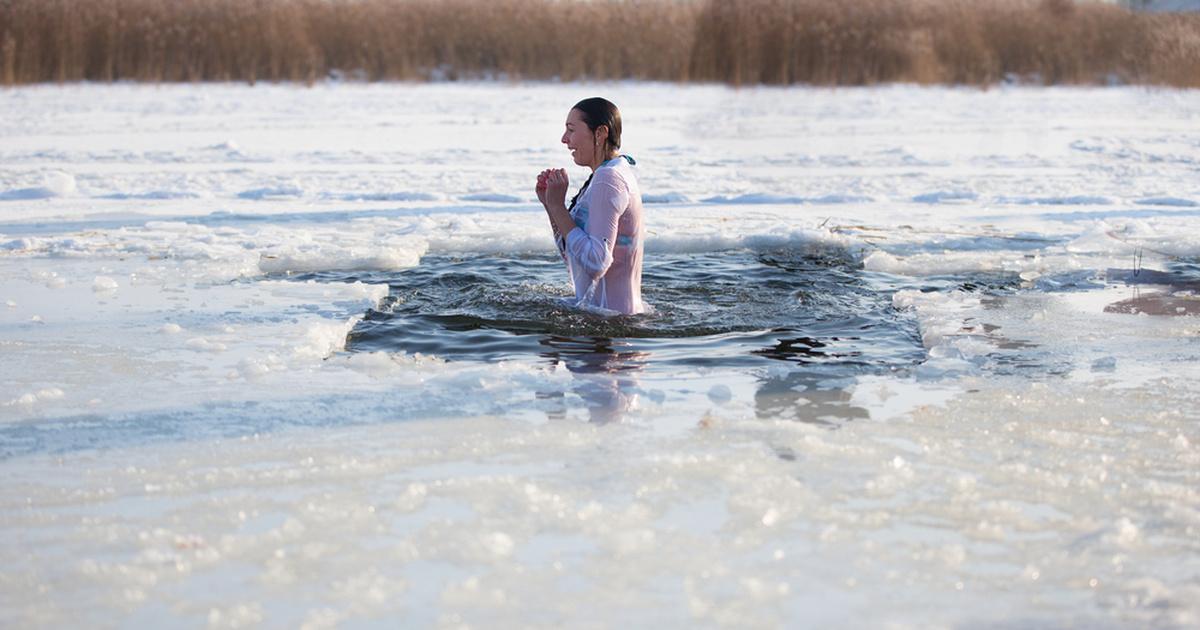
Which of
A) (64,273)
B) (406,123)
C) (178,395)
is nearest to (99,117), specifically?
(406,123)

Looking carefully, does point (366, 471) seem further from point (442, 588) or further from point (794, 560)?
point (794, 560)

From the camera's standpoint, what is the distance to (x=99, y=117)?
48.1 ft

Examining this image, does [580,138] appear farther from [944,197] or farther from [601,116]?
[944,197]

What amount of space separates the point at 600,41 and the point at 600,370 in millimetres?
16436

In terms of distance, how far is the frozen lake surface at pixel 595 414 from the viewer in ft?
8.25

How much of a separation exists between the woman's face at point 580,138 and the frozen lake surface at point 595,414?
68 centimetres

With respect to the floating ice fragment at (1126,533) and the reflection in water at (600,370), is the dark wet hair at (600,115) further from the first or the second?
the floating ice fragment at (1126,533)

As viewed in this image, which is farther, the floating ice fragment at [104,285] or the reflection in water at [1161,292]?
the floating ice fragment at [104,285]

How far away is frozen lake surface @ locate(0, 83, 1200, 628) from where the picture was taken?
2.52m

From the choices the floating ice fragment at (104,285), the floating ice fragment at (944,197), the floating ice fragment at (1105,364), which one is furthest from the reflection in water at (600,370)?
the floating ice fragment at (944,197)

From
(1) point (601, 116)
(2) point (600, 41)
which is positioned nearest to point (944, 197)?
(1) point (601, 116)

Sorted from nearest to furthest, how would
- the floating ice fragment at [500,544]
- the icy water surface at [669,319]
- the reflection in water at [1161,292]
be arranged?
the floating ice fragment at [500,544]
the icy water surface at [669,319]
the reflection in water at [1161,292]

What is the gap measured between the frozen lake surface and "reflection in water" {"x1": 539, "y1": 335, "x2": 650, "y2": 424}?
1.0 inches

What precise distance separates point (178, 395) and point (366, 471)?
1.04 m
